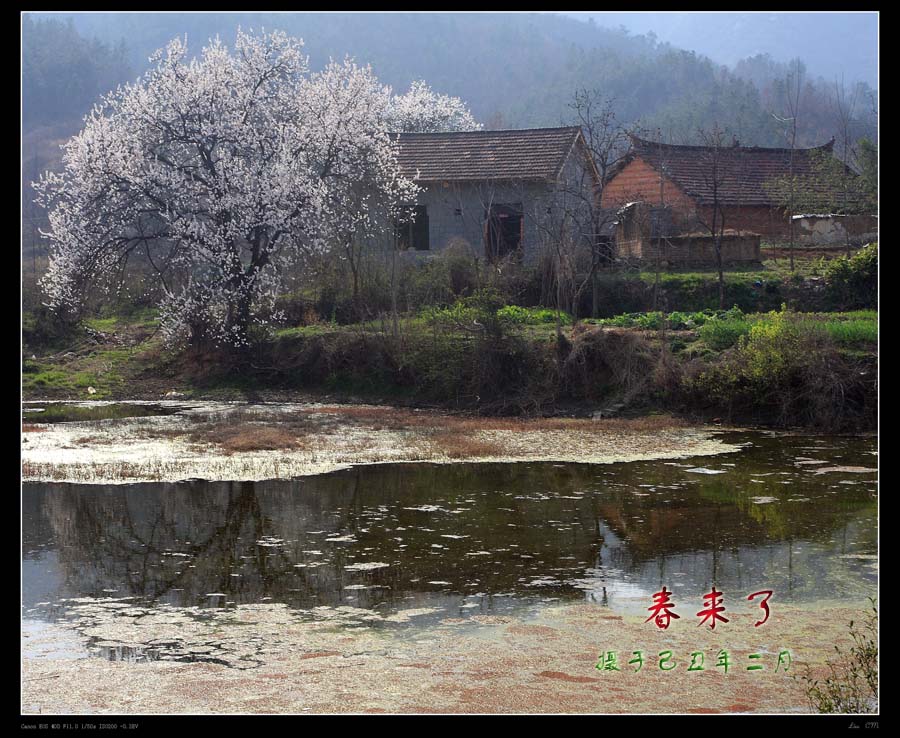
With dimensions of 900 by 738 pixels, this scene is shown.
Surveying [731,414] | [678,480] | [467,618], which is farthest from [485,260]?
[467,618]

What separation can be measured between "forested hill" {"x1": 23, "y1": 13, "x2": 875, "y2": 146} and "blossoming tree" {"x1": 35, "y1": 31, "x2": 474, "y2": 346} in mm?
38137

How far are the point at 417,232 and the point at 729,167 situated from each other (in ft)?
43.0

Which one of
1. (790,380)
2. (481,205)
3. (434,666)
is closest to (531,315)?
(790,380)

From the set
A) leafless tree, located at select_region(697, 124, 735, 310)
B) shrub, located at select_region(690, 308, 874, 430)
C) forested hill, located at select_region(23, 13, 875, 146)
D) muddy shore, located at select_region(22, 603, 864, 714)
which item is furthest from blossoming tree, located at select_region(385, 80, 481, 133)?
muddy shore, located at select_region(22, 603, 864, 714)

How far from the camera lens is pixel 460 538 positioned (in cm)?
1154

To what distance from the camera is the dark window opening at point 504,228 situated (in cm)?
3147

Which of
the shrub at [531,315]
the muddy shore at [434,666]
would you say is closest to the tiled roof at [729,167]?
the shrub at [531,315]

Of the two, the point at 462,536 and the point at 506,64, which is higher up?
the point at 506,64

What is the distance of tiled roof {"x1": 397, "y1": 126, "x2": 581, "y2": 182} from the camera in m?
32.1

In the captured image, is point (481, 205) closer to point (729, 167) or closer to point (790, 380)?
point (729, 167)

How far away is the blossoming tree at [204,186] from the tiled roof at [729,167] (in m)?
15.3
